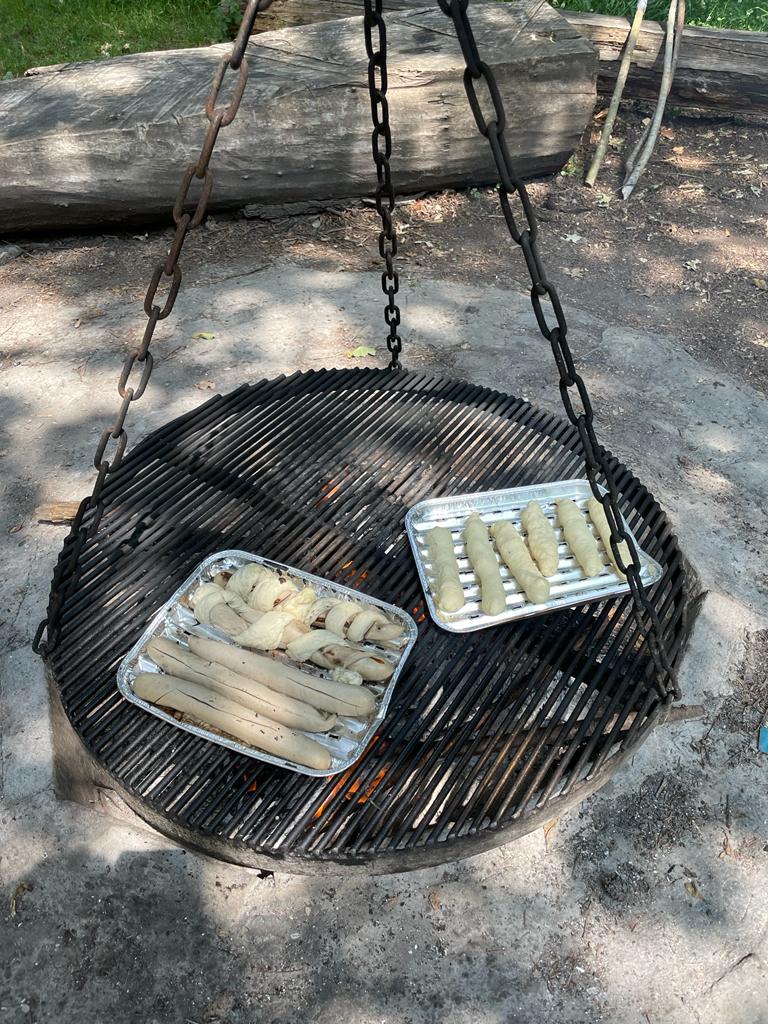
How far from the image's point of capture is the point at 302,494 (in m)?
2.49

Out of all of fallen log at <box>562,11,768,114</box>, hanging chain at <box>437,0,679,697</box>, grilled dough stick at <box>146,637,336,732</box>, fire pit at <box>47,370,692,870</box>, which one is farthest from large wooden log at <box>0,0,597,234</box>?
grilled dough stick at <box>146,637,336,732</box>

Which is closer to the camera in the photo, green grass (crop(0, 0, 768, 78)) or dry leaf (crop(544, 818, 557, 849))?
dry leaf (crop(544, 818, 557, 849))

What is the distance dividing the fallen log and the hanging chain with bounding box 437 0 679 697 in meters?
5.49

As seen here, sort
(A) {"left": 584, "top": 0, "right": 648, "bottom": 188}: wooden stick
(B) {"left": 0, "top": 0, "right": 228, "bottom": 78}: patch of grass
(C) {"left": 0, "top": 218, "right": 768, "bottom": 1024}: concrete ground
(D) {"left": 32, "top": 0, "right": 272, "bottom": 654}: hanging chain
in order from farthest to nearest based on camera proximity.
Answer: (B) {"left": 0, "top": 0, "right": 228, "bottom": 78}: patch of grass, (A) {"left": 584, "top": 0, "right": 648, "bottom": 188}: wooden stick, (C) {"left": 0, "top": 218, "right": 768, "bottom": 1024}: concrete ground, (D) {"left": 32, "top": 0, "right": 272, "bottom": 654}: hanging chain

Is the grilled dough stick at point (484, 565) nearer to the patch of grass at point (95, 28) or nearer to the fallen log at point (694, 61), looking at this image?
the fallen log at point (694, 61)

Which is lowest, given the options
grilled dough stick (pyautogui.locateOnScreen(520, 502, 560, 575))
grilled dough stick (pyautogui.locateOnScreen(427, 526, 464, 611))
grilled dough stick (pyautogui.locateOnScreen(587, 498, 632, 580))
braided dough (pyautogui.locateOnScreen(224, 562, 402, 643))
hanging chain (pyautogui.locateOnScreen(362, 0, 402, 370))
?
grilled dough stick (pyautogui.locateOnScreen(587, 498, 632, 580))

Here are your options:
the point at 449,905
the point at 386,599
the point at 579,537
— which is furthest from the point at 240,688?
the point at 579,537

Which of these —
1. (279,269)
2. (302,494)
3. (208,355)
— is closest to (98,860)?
(302,494)

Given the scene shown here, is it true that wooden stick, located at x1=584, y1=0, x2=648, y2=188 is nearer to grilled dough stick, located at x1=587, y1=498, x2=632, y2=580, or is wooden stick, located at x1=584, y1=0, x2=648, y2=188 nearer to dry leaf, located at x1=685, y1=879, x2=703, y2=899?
grilled dough stick, located at x1=587, y1=498, x2=632, y2=580

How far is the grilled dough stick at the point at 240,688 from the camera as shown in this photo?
5.82 ft

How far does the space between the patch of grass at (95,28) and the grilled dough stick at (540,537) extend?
23.1ft

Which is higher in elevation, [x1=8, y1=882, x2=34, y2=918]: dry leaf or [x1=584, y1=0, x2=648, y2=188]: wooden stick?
[x1=584, y1=0, x2=648, y2=188]: wooden stick

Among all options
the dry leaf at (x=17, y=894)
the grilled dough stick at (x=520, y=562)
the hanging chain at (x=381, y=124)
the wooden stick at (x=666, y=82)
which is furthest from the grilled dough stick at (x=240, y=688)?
the wooden stick at (x=666, y=82)

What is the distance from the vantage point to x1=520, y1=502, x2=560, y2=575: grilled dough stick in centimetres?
223
